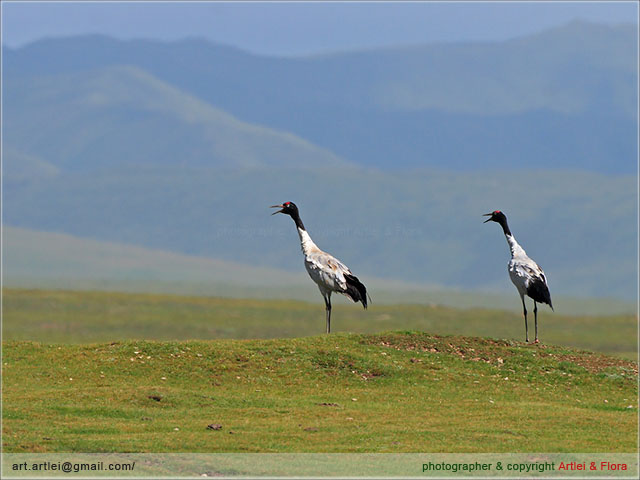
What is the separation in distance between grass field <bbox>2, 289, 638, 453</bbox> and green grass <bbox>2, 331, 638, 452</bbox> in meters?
0.04

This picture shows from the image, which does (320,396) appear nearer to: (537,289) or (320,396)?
(320,396)

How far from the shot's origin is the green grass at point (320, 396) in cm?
2281

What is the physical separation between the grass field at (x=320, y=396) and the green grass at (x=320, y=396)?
4 centimetres

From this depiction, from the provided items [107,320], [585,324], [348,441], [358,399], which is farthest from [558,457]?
[585,324]

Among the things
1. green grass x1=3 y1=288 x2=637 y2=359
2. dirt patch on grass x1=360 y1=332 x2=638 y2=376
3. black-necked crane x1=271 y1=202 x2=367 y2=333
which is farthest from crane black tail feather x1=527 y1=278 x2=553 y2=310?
green grass x1=3 y1=288 x2=637 y2=359

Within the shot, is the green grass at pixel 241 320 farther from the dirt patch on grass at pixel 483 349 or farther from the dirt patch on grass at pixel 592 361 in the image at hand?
the dirt patch on grass at pixel 592 361

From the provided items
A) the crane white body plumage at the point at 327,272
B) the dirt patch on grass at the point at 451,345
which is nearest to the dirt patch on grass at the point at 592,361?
the dirt patch on grass at the point at 451,345

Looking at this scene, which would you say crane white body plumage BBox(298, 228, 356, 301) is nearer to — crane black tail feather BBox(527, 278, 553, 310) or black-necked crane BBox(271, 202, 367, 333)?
black-necked crane BBox(271, 202, 367, 333)

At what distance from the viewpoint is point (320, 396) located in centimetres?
2831

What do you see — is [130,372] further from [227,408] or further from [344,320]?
[344,320]

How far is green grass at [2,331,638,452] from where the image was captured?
74.8ft

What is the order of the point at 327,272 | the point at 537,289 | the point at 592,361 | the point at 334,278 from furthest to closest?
1. the point at 327,272
2. the point at 334,278
3. the point at 537,289
4. the point at 592,361

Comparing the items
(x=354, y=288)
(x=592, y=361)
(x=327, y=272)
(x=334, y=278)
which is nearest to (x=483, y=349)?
(x=592, y=361)

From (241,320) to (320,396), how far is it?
95.0 m
